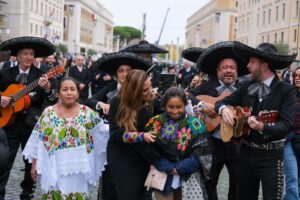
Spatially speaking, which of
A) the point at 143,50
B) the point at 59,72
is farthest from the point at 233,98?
the point at 143,50

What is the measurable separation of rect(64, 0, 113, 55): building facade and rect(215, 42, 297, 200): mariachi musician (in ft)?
279

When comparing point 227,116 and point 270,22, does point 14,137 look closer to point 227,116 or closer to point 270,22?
point 227,116

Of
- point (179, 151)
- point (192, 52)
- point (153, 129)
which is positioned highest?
point (192, 52)

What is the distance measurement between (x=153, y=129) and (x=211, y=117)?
3.92ft

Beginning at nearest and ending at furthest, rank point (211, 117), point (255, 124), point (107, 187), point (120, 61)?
point (255, 124), point (211, 117), point (107, 187), point (120, 61)

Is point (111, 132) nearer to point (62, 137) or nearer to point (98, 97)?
point (62, 137)

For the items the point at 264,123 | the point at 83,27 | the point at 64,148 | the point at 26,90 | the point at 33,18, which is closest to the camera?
the point at 264,123

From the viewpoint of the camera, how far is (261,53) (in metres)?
5.07

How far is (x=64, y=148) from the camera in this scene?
18.5 feet

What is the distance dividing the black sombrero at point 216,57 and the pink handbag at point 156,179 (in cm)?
181

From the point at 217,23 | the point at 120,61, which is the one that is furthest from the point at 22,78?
the point at 217,23

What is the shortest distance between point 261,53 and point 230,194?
191 cm

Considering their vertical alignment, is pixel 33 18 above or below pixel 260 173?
above

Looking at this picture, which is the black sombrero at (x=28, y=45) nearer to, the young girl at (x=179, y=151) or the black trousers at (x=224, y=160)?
the young girl at (x=179, y=151)
